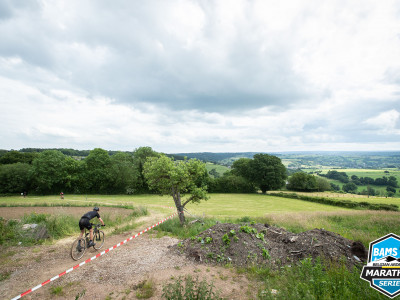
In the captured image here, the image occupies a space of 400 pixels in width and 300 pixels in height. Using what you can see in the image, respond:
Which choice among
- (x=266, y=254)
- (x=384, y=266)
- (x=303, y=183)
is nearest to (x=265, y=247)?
(x=266, y=254)

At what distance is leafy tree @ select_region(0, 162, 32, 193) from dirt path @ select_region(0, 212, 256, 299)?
48.4 metres

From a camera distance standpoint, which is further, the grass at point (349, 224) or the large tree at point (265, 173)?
the large tree at point (265, 173)

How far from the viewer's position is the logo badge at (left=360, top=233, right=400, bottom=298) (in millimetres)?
4688

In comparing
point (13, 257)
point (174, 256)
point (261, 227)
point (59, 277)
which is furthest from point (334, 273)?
point (13, 257)

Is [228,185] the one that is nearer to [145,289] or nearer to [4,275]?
[145,289]

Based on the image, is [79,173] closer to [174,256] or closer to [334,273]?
[174,256]

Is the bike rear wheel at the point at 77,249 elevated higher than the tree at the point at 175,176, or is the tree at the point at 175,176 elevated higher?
→ the tree at the point at 175,176

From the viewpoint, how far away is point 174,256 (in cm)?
935

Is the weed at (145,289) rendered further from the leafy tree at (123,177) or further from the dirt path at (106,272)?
the leafy tree at (123,177)

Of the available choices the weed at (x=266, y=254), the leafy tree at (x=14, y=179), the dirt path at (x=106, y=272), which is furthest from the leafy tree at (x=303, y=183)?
the leafy tree at (x=14, y=179)

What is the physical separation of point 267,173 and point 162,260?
5095cm

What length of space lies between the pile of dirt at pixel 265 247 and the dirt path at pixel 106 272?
31.9 inches

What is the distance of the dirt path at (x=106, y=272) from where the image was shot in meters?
6.51

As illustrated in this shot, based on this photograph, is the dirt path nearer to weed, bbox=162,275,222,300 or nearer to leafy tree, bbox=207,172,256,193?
weed, bbox=162,275,222,300
